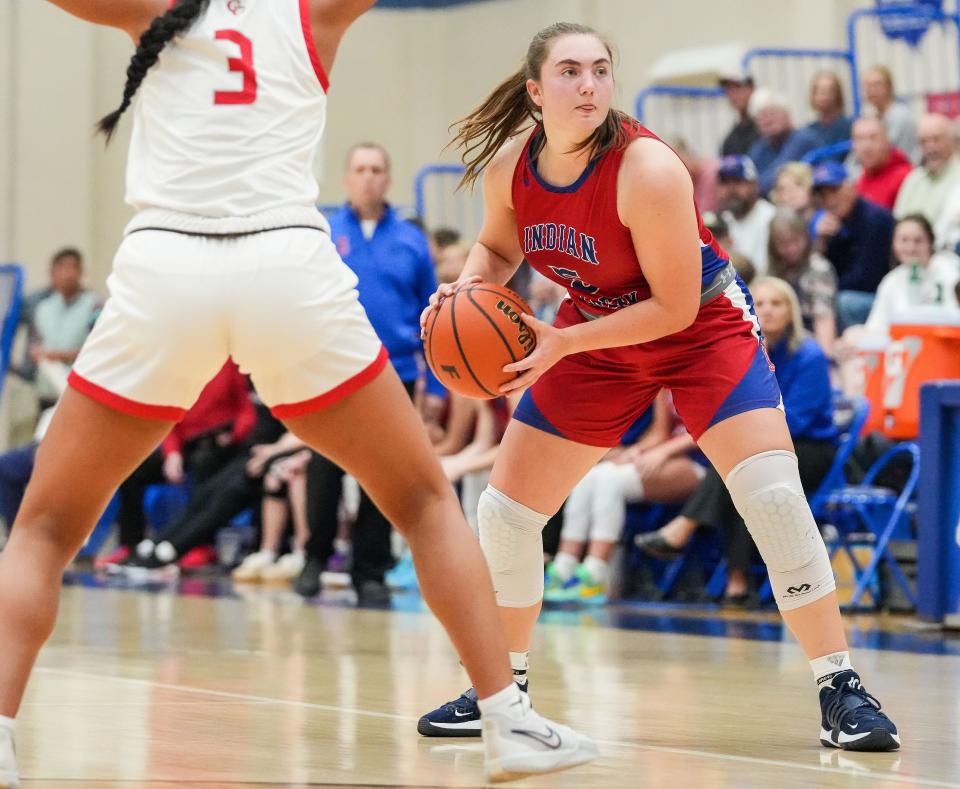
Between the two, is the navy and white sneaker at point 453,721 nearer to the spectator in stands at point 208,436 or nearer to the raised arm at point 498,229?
the raised arm at point 498,229

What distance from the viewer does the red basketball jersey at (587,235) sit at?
412 cm

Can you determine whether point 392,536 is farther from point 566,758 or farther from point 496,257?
point 566,758

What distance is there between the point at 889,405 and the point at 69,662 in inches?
158

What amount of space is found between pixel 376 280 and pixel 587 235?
4.78 meters

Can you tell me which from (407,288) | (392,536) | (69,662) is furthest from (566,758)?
(392,536)

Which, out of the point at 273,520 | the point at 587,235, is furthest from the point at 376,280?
the point at 587,235

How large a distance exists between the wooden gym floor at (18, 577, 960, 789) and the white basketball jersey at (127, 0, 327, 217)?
1229 millimetres

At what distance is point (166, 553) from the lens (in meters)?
10.7

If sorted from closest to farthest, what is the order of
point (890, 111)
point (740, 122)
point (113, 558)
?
point (113, 558), point (890, 111), point (740, 122)

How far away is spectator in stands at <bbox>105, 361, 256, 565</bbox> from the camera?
10.9m

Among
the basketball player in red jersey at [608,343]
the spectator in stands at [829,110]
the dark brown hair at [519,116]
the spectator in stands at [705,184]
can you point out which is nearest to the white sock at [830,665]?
the basketball player in red jersey at [608,343]

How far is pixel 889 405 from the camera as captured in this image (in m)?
7.90

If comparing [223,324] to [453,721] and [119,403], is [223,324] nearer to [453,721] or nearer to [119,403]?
[119,403]

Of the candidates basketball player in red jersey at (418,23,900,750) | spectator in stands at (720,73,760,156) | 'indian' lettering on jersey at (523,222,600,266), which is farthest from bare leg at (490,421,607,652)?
spectator in stands at (720,73,760,156)
